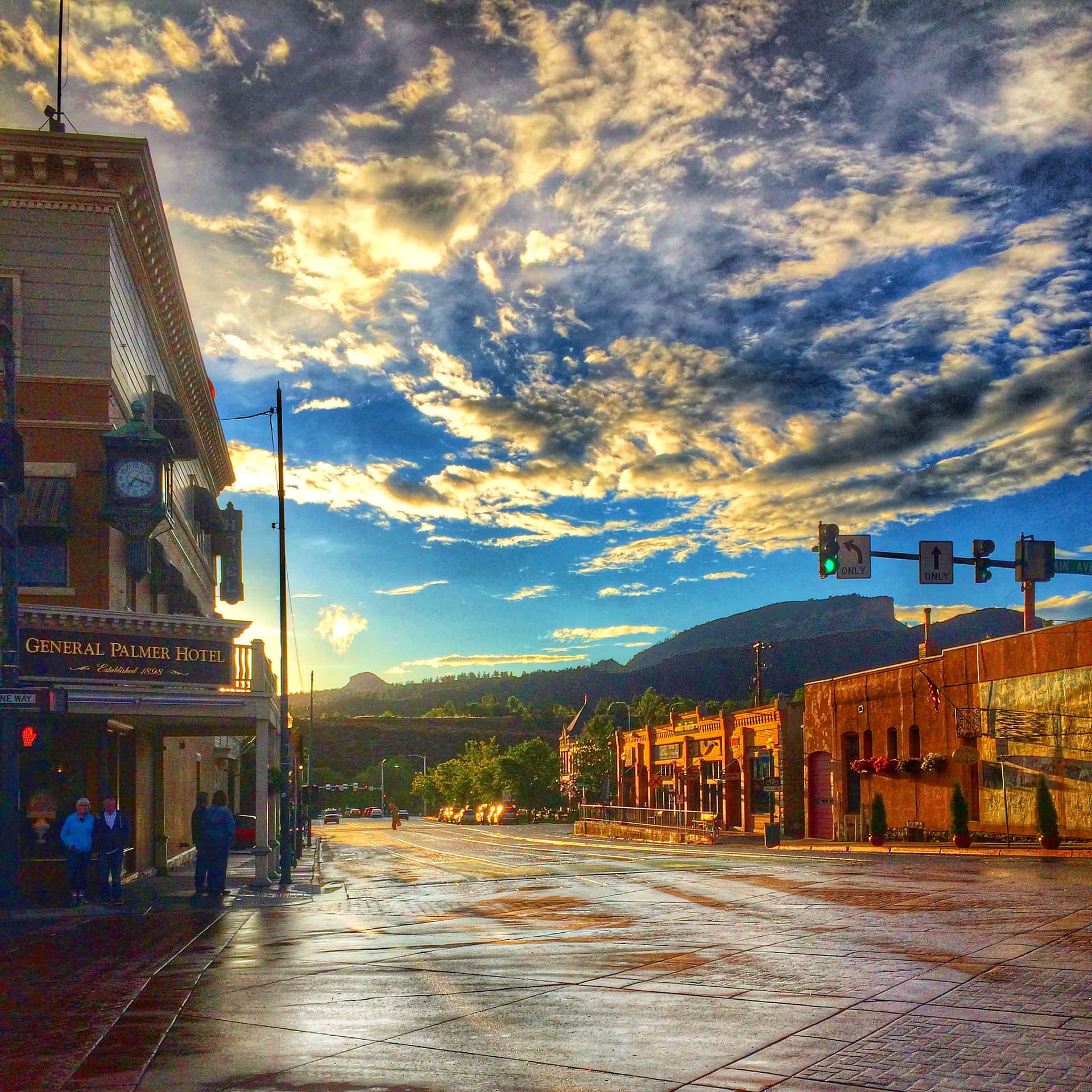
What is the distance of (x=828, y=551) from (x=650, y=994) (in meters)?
16.8

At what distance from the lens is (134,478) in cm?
2586

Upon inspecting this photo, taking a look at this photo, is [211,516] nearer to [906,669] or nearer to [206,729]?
[206,729]

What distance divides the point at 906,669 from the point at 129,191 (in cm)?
3262

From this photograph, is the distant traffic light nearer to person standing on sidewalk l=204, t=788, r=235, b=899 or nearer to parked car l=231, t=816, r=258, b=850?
person standing on sidewalk l=204, t=788, r=235, b=899

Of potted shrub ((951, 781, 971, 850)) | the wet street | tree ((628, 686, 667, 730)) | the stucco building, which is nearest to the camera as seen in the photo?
the wet street

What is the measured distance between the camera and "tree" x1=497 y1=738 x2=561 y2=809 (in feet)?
365

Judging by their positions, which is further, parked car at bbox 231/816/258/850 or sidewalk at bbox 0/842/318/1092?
parked car at bbox 231/816/258/850

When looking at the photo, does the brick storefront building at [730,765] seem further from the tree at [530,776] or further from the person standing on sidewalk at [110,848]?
the person standing on sidewalk at [110,848]

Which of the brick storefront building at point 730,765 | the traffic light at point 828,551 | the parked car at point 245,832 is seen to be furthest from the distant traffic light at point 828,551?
the brick storefront building at point 730,765

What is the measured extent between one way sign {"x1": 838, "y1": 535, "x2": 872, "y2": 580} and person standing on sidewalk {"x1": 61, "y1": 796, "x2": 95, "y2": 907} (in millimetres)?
15582

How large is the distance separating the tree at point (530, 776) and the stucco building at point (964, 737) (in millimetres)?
58580

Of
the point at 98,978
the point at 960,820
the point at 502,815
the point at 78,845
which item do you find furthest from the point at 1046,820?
the point at 502,815

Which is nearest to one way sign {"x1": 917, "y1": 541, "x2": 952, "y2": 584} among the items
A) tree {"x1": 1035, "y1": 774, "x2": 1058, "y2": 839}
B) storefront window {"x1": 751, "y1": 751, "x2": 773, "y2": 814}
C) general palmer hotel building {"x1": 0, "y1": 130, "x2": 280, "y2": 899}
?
tree {"x1": 1035, "y1": 774, "x2": 1058, "y2": 839}

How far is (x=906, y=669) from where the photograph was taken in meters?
45.7
